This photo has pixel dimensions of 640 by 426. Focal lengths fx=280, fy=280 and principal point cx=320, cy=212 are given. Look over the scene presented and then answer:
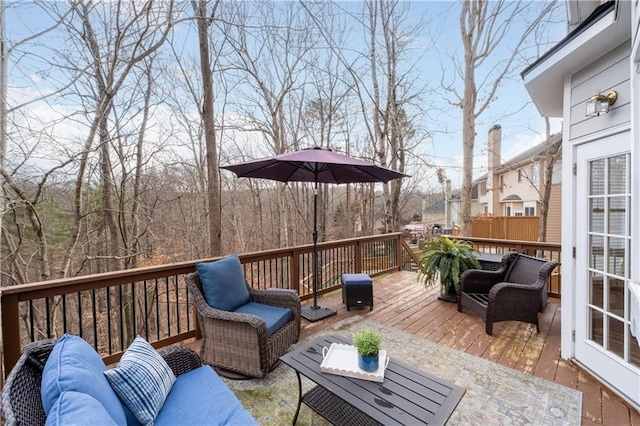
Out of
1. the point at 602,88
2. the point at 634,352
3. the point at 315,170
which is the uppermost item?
the point at 602,88

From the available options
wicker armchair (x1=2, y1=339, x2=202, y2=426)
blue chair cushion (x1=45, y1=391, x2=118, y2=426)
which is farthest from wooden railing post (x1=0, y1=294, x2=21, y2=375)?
blue chair cushion (x1=45, y1=391, x2=118, y2=426)

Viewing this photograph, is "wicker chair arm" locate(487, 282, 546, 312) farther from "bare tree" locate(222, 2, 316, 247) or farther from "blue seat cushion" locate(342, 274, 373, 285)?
"bare tree" locate(222, 2, 316, 247)

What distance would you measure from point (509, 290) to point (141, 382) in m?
3.62

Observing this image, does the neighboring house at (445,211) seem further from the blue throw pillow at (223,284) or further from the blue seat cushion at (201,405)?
the blue seat cushion at (201,405)

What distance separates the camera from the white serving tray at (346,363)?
1733mm

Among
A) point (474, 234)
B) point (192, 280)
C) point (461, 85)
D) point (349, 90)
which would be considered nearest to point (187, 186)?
point (349, 90)

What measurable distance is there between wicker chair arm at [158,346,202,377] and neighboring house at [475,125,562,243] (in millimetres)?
10881

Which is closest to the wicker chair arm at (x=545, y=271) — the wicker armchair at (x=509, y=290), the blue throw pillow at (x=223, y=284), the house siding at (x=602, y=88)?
the wicker armchair at (x=509, y=290)

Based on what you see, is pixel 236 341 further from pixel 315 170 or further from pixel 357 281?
pixel 315 170

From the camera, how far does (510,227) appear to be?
10.4m

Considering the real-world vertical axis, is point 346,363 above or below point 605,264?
below

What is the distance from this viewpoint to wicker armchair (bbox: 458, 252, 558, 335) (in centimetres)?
325

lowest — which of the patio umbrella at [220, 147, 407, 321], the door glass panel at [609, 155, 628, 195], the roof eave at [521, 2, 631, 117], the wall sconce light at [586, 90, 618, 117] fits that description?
the door glass panel at [609, 155, 628, 195]

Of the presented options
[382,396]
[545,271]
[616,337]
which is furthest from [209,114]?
[616,337]
